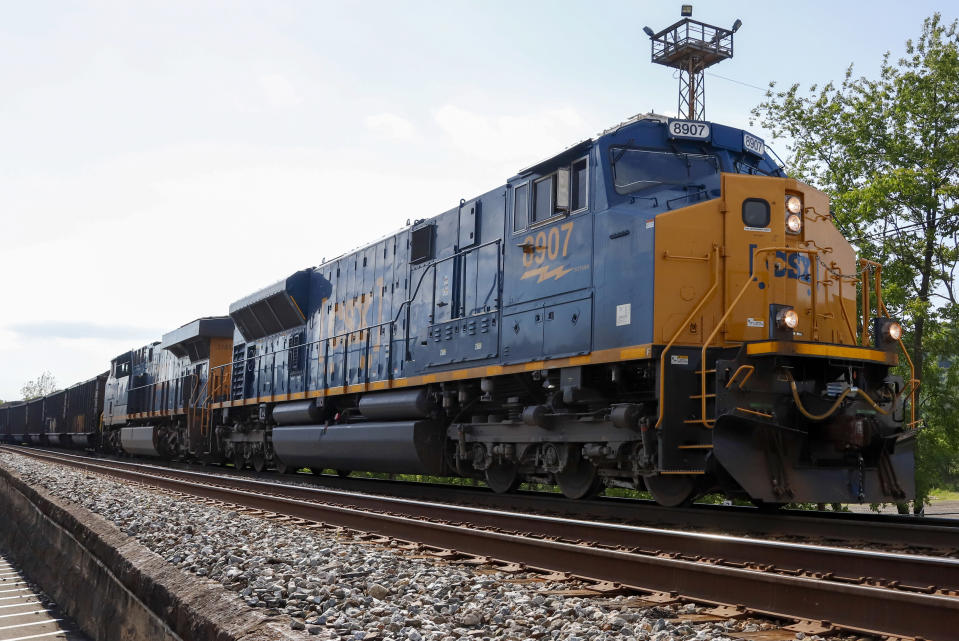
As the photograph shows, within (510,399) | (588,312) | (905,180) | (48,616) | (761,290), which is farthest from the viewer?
(905,180)

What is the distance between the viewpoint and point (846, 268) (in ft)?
28.9

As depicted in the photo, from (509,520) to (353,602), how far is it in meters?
3.35

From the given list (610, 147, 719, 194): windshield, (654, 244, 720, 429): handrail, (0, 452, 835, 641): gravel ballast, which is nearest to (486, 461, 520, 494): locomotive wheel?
(654, 244, 720, 429): handrail

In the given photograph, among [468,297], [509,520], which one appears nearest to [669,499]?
[509,520]

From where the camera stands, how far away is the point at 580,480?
933 centimetres

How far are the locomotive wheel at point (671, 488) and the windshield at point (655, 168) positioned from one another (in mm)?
2855

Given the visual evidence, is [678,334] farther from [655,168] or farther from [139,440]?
[139,440]

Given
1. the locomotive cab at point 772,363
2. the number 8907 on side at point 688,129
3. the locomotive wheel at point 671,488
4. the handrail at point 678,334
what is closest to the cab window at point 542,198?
the number 8907 on side at point 688,129

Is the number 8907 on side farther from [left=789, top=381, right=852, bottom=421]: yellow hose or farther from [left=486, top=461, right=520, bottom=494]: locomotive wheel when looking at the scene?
[left=486, top=461, right=520, bottom=494]: locomotive wheel

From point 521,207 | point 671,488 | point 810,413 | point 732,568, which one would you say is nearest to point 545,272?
point 521,207

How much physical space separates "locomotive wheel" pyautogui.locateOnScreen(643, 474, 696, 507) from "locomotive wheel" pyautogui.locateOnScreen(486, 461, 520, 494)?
2.61 metres

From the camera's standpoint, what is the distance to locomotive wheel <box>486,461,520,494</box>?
35.0 ft

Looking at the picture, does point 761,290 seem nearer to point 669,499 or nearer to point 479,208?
point 669,499

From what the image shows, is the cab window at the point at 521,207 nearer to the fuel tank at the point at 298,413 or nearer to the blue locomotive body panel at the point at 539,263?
the blue locomotive body panel at the point at 539,263
